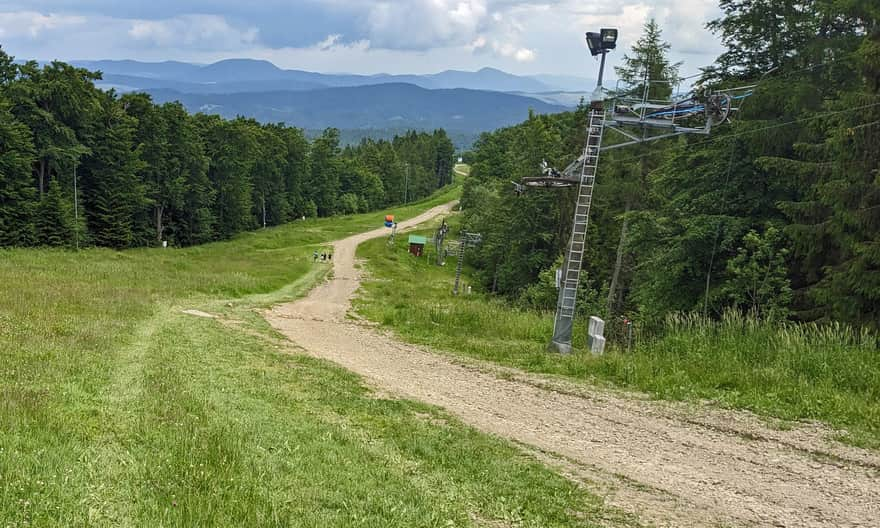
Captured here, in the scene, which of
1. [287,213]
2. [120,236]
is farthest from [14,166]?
[287,213]

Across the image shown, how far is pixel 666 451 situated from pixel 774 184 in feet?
53.5

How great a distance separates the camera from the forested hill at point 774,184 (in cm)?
1650

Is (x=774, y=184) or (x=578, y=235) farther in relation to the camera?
(x=774, y=184)

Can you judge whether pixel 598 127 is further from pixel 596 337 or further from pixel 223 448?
pixel 223 448

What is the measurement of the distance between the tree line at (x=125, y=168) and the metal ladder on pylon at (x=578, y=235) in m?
51.8

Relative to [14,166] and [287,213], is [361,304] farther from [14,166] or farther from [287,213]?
[287,213]

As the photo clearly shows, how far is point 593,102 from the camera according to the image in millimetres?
17172

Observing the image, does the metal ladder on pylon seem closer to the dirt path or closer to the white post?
the white post

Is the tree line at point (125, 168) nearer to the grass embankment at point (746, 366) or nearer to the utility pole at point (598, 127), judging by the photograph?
the grass embankment at point (746, 366)

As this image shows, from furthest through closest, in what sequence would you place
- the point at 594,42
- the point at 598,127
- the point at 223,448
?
the point at 598,127 → the point at 594,42 → the point at 223,448

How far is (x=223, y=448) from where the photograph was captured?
23.2ft

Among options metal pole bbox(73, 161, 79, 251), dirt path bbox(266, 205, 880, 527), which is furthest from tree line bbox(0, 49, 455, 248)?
dirt path bbox(266, 205, 880, 527)

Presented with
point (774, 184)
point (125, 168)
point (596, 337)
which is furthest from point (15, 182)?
point (774, 184)

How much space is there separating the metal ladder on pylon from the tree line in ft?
170
